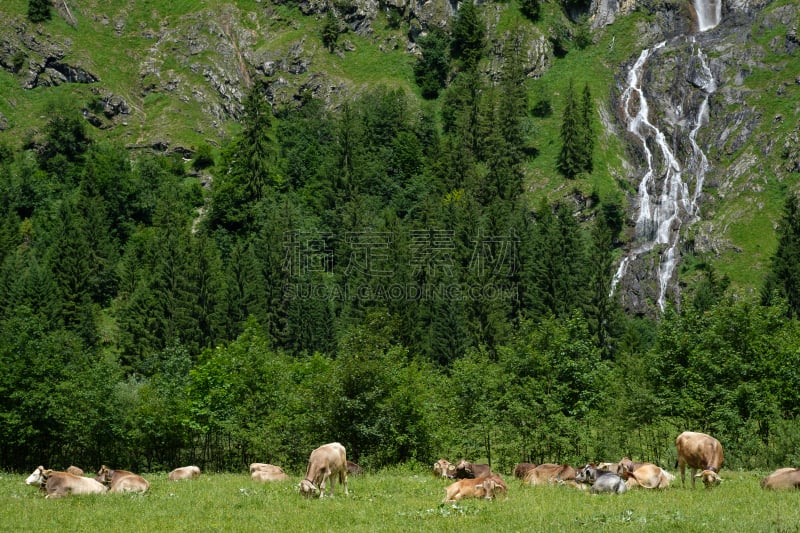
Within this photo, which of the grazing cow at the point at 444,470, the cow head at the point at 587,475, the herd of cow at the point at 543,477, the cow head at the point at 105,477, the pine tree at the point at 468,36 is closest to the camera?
the herd of cow at the point at 543,477

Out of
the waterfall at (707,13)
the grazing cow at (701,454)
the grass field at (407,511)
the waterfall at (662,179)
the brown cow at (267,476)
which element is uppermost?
the waterfall at (707,13)

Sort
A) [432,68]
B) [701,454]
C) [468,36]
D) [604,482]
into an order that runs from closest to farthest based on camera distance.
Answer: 1. [604,482]
2. [701,454]
3. [432,68]
4. [468,36]

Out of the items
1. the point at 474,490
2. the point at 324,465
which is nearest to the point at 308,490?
the point at 324,465

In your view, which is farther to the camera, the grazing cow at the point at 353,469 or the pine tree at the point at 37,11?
the pine tree at the point at 37,11

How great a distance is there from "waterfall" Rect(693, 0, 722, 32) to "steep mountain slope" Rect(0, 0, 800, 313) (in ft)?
5.31

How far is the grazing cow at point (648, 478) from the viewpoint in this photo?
2408 cm

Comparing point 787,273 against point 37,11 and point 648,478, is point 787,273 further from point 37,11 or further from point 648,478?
point 37,11

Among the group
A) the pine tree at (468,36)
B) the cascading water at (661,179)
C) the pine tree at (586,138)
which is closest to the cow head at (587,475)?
the cascading water at (661,179)

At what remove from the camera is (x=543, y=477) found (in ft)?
88.1

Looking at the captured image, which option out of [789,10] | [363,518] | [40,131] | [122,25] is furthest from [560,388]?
[122,25]

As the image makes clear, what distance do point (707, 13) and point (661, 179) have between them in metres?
52.4

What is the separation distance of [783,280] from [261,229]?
70.8 metres

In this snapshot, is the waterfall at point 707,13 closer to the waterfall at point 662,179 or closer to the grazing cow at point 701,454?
the waterfall at point 662,179

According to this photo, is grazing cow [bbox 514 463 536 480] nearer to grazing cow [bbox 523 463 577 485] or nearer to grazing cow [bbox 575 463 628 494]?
grazing cow [bbox 523 463 577 485]
